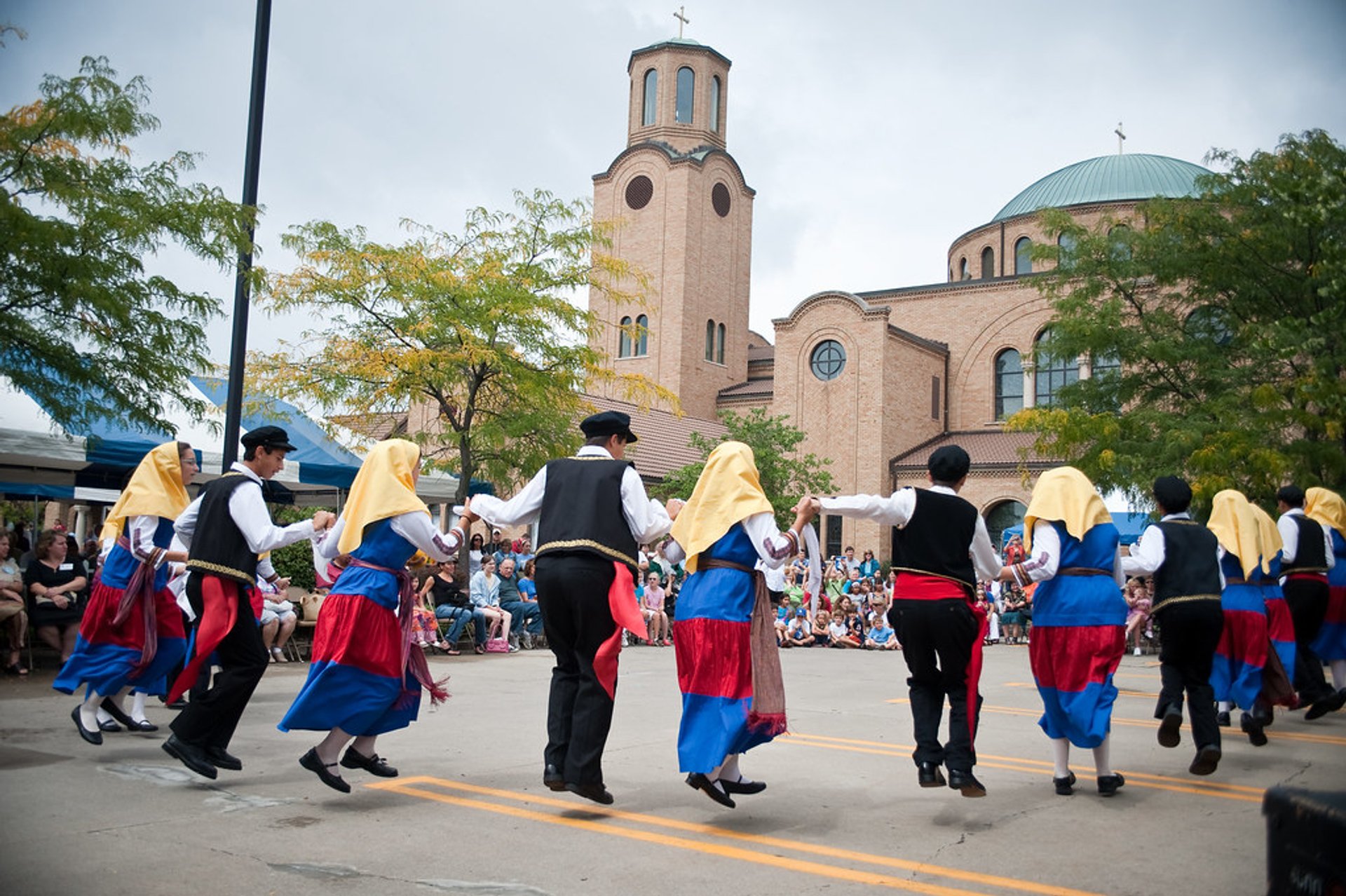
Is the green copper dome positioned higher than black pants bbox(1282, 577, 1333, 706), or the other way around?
the green copper dome

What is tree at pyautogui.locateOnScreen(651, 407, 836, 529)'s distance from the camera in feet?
121

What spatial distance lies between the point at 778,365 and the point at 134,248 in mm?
35218

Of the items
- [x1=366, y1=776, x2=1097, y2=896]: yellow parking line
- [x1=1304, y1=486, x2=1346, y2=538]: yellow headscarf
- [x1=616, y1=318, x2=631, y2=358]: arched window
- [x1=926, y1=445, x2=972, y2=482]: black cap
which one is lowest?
[x1=366, y1=776, x2=1097, y2=896]: yellow parking line

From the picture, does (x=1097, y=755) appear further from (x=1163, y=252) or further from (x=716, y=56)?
(x=716, y=56)

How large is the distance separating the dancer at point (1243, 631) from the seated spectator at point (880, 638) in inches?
455

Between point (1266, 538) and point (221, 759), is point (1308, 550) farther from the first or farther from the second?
point (221, 759)

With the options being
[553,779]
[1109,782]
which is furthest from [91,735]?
[1109,782]

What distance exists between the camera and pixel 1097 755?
20.8ft

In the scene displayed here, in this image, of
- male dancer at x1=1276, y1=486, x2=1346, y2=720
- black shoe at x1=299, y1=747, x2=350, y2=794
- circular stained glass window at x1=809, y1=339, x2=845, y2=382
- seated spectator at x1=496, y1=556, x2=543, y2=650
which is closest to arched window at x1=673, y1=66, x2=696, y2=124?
circular stained glass window at x1=809, y1=339, x2=845, y2=382

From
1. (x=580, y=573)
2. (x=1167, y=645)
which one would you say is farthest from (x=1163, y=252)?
(x=580, y=573)

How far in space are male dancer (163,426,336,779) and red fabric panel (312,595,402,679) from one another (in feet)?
1.81

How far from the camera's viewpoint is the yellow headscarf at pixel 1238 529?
875cm

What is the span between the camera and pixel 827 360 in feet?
144

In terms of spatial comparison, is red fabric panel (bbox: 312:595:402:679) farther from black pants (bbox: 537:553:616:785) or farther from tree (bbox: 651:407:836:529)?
tree (bbox: 651:407:836:529)
